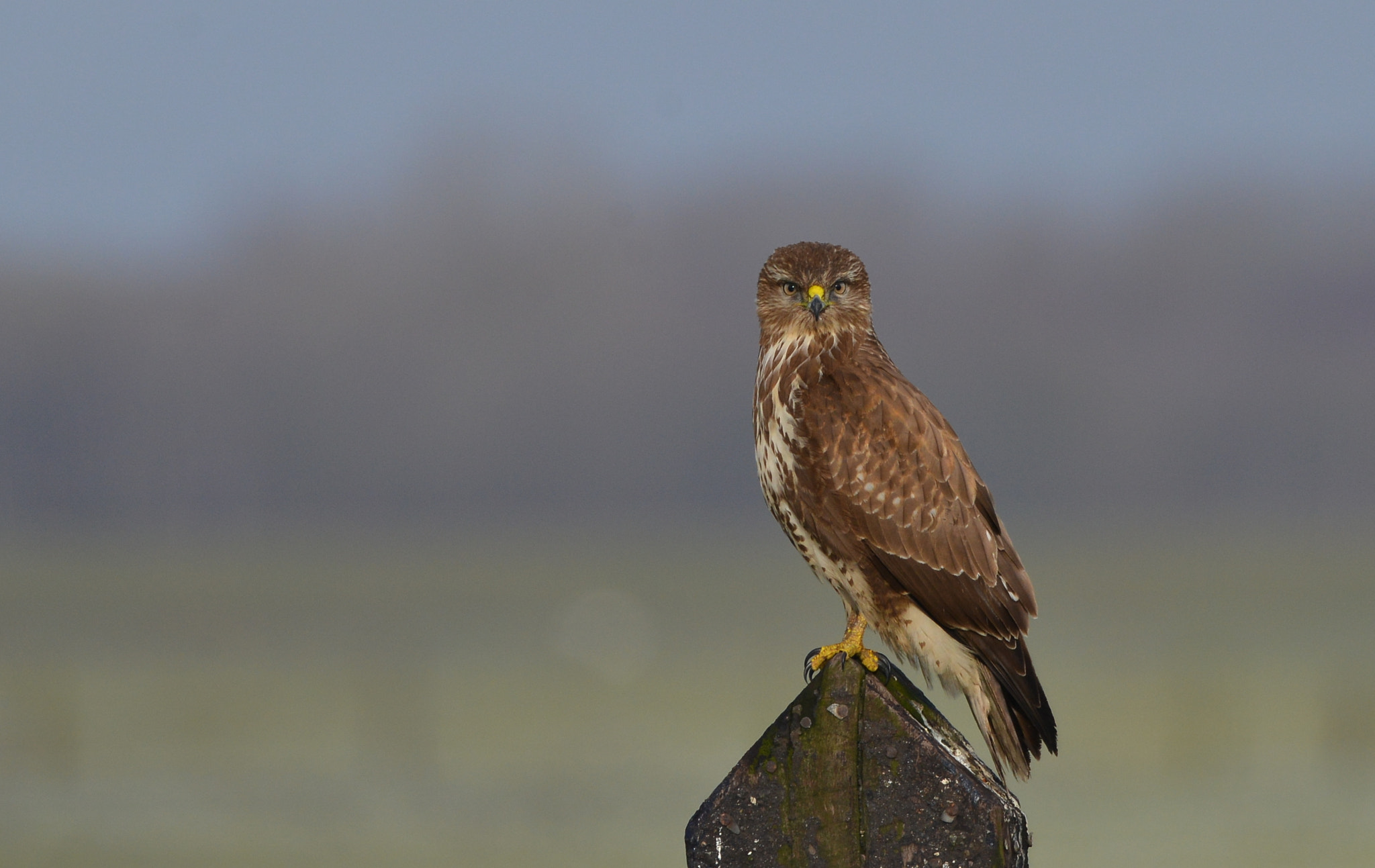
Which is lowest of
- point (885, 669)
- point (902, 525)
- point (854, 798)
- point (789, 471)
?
point (854, 798)

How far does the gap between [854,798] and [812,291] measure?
340 centimetres

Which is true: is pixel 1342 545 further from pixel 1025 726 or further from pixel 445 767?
pixel 1025 726

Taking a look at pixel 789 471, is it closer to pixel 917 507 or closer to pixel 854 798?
pixel 917 507

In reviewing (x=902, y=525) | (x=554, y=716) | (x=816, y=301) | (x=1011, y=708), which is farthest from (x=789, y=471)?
(x=554, y=716)

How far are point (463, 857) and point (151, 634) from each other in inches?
2506

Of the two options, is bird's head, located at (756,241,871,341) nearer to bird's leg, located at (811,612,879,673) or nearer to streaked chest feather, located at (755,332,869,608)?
streaked chest feather, located at (755,332,869,608)

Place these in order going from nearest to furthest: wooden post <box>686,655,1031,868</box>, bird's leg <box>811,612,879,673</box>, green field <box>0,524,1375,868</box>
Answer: wooden post <box>686,655,1031,868</box> → bird's leg <box>811,612,879,673</box> → green field <box>0,524,1375,868</box>

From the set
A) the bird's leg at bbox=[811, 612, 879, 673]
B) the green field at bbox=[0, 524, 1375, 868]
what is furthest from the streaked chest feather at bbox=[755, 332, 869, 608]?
the green field at bbox=[0, 524, 1375, 868]

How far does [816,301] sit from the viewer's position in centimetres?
754

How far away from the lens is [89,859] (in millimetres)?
37594

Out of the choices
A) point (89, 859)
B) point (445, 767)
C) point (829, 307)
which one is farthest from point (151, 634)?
point (829, 307)

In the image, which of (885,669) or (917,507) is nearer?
(885,669)

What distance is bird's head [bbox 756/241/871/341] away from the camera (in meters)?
7.67

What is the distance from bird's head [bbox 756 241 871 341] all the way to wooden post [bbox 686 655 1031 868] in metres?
3.14
